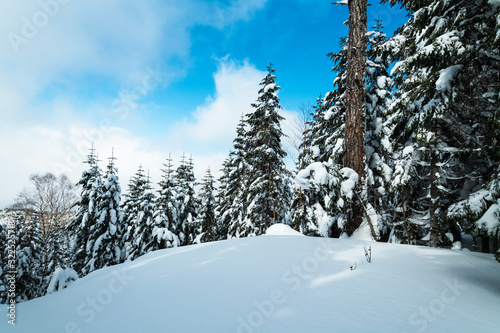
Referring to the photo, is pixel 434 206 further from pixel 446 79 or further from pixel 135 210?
pixel 135 210

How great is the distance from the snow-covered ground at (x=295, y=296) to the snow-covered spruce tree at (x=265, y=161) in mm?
9632

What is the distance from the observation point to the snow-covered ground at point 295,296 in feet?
5.82

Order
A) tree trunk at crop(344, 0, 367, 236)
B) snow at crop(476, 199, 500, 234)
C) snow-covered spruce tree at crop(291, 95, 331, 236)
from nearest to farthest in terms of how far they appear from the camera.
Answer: snow at crop(476, 199, 500, 234) < tree trunk at crop(344, 0, 367, 236) < snow-covered spruce tree at crop(291, 95, 331, 236)

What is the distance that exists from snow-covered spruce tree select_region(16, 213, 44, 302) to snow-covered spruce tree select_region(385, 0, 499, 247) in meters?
20.1

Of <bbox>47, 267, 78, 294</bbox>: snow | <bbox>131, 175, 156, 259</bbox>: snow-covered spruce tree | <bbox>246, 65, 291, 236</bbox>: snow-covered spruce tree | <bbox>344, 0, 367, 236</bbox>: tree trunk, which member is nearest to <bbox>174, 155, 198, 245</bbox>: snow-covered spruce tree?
<bbox>131, 175, 156, 259</bbox>: snow-covered spruce tree

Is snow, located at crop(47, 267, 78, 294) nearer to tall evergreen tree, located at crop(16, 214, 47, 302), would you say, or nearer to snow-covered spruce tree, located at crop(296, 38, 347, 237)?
snow-covered spruce tree, located at crop(296, 38, 347, 237)

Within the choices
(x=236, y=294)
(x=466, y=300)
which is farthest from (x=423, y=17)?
(x=236, y=294)

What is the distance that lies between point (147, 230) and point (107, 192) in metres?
4.50

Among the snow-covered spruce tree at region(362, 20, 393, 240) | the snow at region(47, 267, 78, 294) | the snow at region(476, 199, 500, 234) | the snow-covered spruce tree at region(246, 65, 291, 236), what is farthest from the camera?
the snow-covered spruce tree at region(246, 65, 291, 236)

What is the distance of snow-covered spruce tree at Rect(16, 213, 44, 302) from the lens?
45.3 feet

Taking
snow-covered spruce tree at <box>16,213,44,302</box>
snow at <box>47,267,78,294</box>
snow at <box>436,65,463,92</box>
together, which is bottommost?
snow-covered spruce tree at <box>16,213,44,302</box>

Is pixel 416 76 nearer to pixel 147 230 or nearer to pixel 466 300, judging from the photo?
pixel 466 300

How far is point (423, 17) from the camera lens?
5219mm

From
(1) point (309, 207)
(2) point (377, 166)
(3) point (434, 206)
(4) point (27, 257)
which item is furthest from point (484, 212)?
(4) point (27, 257)
